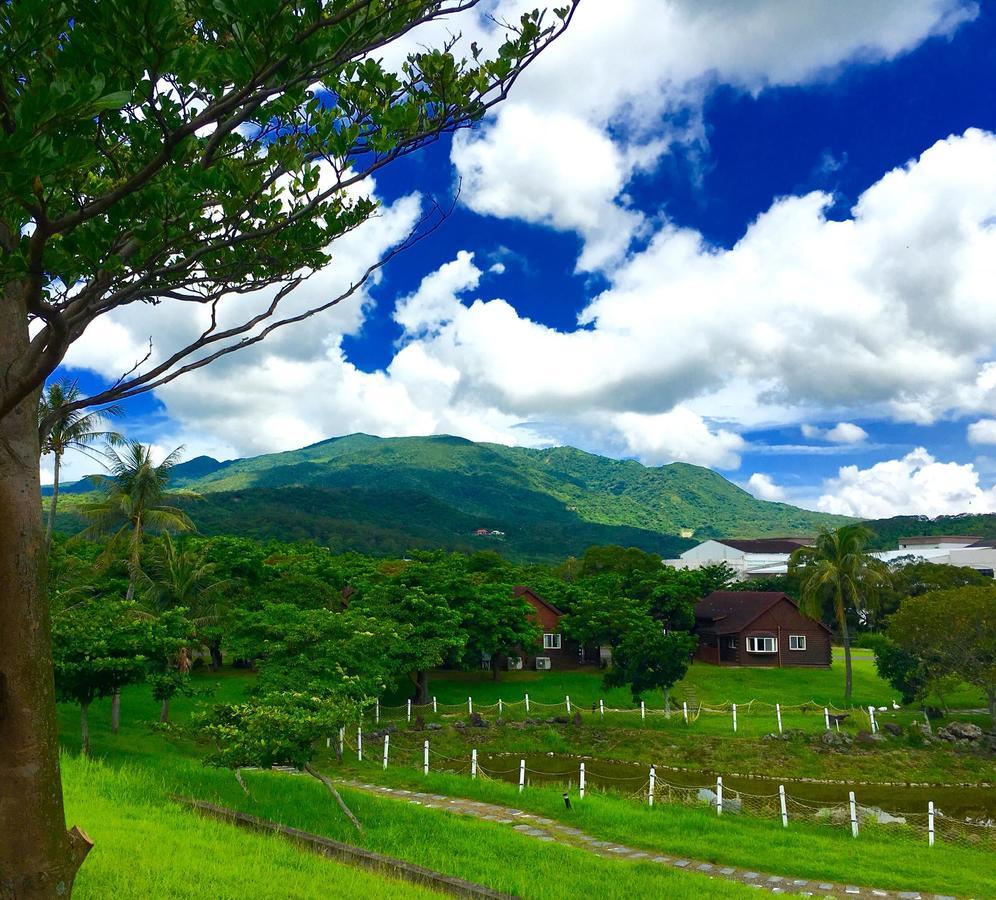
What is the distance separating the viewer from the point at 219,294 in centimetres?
854

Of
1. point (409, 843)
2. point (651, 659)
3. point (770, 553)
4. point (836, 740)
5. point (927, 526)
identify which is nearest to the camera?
point (409, 843)

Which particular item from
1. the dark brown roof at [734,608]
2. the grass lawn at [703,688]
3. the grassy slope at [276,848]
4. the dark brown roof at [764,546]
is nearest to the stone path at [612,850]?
the grassy slope at [276,848]

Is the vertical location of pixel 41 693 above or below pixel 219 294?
below

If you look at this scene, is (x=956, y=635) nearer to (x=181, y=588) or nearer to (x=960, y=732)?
(x=960, y=732)

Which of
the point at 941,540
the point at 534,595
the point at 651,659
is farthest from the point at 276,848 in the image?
the point at 941,540

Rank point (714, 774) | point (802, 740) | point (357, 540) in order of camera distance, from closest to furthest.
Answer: point (714, 774) → point (802, 740) → point (357, 540)

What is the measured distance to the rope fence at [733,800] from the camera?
61.4 ft

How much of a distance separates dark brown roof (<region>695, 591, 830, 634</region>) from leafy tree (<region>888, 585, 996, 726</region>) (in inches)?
800

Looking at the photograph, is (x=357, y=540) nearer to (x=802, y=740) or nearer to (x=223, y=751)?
(x=802, y=740)

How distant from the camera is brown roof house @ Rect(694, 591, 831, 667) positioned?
2185 inches

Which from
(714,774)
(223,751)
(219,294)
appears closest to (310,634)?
(223,751)

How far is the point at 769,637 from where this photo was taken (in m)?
55.7

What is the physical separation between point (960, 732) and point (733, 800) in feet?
62.7

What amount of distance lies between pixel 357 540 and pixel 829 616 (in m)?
84.8
